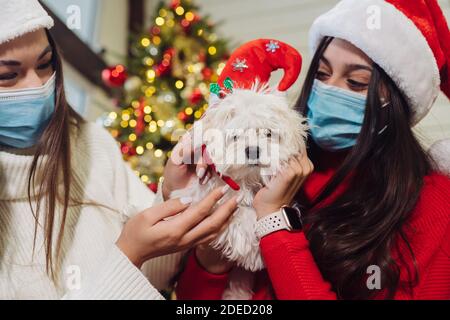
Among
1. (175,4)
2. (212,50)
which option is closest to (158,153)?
(212,50)

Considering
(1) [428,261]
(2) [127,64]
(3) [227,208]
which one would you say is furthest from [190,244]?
(2) [127,64]

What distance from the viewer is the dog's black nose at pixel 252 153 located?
0.81 m

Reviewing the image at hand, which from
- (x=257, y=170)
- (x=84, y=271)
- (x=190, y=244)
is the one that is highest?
(x=257, y=170)

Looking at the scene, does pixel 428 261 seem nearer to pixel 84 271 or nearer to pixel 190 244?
pixel 190 244

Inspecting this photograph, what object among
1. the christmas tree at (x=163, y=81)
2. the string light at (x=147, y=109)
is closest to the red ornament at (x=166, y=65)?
the christmas tree at (x=163, y=81)

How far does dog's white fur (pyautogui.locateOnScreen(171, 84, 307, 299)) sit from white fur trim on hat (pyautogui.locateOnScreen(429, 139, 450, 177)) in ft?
1.57

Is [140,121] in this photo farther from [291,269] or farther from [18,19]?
[291,269]

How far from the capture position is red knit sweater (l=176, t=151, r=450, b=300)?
86 centimetres

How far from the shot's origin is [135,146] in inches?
85.8

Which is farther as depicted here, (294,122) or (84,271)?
(84,271)

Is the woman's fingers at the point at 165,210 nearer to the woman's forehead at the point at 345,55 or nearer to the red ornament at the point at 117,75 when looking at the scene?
the woman's forehead at the point at 345,55

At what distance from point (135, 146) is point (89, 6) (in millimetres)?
1182

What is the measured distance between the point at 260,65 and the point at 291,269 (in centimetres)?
47

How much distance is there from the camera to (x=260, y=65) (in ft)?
3.04
